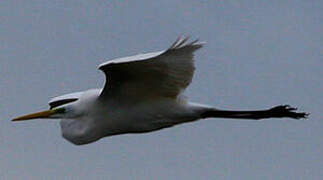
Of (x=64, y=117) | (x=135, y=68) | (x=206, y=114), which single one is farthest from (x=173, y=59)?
(x=64, y=117)

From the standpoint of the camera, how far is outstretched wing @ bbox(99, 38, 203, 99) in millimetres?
10062

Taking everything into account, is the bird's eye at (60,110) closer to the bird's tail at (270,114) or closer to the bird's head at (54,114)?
the bird's head at (54,114)

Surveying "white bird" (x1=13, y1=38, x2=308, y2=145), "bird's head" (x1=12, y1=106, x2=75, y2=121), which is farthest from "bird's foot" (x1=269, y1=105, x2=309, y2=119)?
"bird's head" (x1=12, y1=106, x2=75, y2=121)

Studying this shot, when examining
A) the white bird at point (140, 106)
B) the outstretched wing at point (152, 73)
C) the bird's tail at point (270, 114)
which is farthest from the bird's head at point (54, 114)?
the bird's tail at point (270, 114)

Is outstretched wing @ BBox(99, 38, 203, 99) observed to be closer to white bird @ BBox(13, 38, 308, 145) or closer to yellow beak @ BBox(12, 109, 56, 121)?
white bird @ BBox(13, 38, 308, 145)

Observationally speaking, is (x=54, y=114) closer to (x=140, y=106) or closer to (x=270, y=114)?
(x=140, y=106)

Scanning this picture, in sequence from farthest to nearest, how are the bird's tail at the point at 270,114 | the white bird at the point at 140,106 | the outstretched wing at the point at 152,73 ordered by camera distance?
1. the bird's tail at the point at 270,114
2. the white bird at the point at 140,106
3. the outstretched wing at the point at 152,73

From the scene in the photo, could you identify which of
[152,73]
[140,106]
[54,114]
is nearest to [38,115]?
[54,114]

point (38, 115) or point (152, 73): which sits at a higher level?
point (152, 73)

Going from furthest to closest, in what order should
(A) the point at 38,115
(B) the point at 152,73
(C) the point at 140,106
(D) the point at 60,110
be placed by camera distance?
(A) the point at 38,115 < (D) the point at 60,110 < (C) the point at 140,106 < (B) the point at 152,73

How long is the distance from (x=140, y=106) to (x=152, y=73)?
Answer: 2.20 feet

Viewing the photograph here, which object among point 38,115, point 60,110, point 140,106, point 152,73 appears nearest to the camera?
point 152,73

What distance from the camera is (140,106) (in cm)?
1109

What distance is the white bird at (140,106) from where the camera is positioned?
10.4 metres
